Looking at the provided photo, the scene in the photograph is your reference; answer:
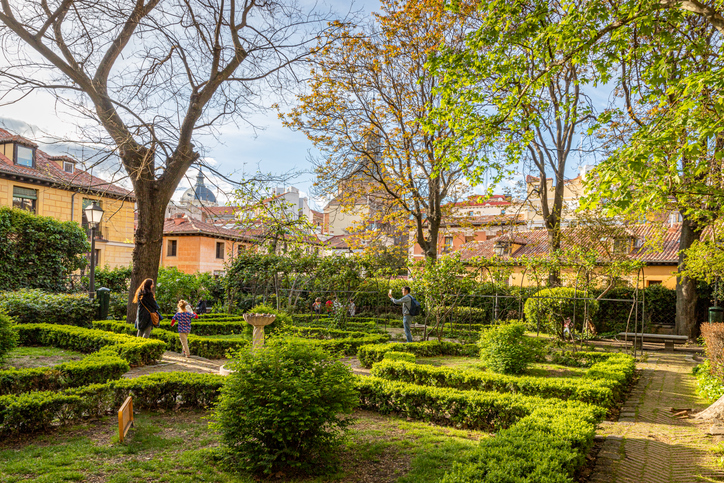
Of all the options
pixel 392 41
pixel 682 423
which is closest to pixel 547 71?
pixel 682 423

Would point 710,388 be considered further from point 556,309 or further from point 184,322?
point 184,322

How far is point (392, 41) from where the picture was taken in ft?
52.4

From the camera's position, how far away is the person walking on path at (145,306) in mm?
10266

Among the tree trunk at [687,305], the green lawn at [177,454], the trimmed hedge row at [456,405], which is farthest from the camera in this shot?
the tree trunk at [687,305]

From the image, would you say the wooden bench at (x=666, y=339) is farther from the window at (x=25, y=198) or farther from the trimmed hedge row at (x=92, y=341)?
the window at (x=25, y=198)

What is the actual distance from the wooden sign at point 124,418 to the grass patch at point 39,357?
4.94 meters

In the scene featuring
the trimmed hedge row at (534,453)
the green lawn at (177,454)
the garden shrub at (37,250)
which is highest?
the garden shrub at (37,250)

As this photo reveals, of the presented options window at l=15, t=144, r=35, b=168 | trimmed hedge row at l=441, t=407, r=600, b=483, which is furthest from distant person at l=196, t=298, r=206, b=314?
trimmed hedge row at l=441, t=407, r=600, b=483

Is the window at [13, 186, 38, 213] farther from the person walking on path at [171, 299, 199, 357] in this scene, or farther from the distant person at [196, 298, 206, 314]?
the person walking on path at [171, 299, 199, 357]

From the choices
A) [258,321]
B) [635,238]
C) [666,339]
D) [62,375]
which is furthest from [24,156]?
[666,339]

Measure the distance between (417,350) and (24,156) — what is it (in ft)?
86.7

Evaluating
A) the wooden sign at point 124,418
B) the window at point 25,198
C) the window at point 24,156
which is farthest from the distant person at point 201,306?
the wooden sign at point 124,418

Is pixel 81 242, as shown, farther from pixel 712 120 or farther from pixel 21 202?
pixel 712 120

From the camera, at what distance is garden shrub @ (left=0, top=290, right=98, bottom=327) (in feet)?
42.6
